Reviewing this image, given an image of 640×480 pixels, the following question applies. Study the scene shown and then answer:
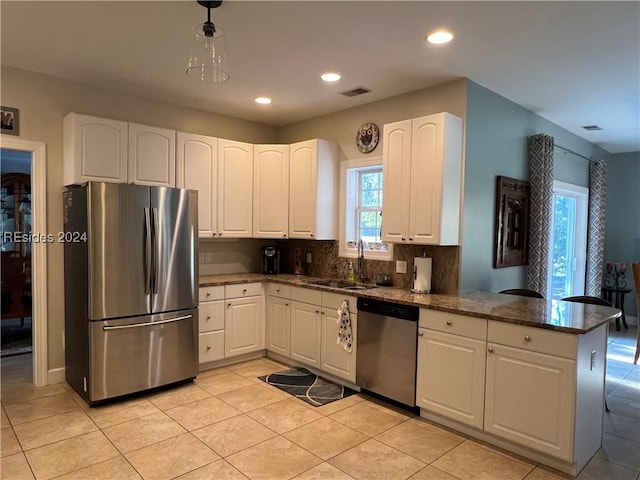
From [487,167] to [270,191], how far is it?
234 centimetres

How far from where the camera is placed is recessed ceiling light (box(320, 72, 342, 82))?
3.55m

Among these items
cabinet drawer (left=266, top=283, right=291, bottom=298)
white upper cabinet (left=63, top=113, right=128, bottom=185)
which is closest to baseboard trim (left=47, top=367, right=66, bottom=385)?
white upper cabinet (left=63, top=113, right=128, bottom=185)

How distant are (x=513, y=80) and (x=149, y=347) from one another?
3.88 m

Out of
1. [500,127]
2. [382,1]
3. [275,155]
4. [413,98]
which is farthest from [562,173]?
[382,1]

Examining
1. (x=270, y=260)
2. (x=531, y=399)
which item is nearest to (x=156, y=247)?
(x=270, y=260)

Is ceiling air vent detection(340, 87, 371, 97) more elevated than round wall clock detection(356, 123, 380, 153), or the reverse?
ceiling air vent detection(340, 87, 371, 97)

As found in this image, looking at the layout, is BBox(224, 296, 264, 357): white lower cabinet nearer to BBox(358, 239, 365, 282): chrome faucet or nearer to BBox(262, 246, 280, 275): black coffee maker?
BBox(262, 246, 280, 275): black coffee maker

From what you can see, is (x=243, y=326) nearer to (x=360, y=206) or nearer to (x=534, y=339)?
Answer: (x=360, y=206)

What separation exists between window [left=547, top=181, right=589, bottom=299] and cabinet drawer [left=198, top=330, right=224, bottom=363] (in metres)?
4.63

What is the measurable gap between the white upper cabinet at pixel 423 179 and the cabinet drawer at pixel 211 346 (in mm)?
1994

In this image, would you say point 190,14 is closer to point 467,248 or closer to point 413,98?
point 413,98

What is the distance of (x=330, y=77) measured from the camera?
3.62m

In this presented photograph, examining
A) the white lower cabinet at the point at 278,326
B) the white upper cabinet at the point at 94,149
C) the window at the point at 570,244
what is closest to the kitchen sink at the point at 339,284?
the white lower cabinet at the point at 278,326

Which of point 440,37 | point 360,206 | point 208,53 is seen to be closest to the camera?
point 208,53
